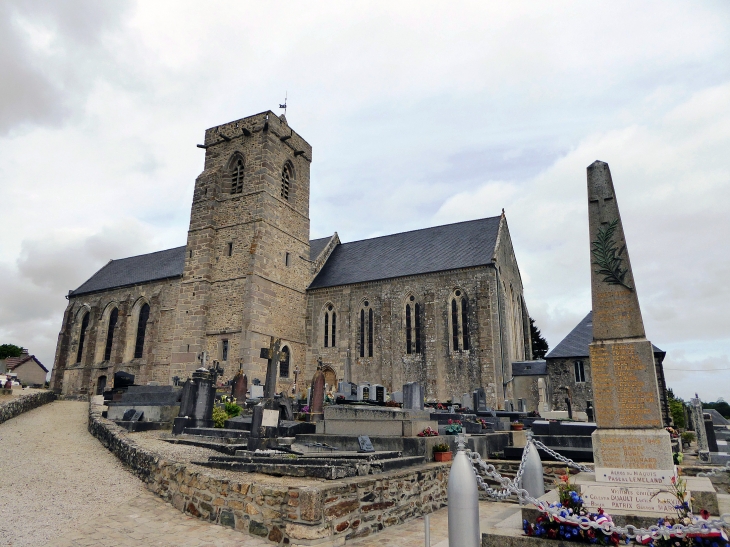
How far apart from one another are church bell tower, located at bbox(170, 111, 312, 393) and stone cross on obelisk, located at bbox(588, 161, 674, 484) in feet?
70.0

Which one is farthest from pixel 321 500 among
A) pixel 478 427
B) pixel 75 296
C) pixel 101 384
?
pixel 75 296

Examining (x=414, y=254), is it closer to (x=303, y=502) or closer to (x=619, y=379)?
(x=619, y=379)

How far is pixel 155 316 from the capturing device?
31.7 metres

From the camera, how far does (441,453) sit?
8.91 meters

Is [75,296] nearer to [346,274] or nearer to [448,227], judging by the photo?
[346,274]

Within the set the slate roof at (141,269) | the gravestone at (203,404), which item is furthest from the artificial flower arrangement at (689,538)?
the slate roof at (141,269)

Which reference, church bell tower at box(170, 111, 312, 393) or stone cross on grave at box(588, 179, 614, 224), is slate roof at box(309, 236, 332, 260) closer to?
church bell tower at box(170, 111, 312, 393)

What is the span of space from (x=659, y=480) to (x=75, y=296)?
41977 millimetres

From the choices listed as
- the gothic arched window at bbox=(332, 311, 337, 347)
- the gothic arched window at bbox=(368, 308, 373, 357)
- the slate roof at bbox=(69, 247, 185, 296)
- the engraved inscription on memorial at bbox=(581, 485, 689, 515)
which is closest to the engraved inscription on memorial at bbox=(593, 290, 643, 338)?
the engraved inscription on memorial at bbox=(581, 485, 689, 515)

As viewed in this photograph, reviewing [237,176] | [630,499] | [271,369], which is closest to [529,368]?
[271,369]

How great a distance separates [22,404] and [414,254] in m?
21.1

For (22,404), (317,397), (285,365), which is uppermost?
(285,365)

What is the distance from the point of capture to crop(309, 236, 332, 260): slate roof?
111ft

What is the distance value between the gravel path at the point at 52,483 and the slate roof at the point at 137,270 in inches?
822
